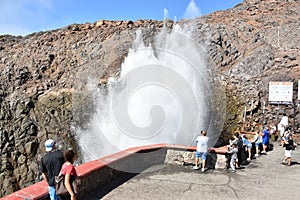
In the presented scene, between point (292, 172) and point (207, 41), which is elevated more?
point (207, 41)

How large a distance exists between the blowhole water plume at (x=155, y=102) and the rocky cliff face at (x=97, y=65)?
1.23m

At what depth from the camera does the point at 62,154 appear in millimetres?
4164

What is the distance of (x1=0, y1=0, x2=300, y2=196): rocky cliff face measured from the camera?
17172 millimetres

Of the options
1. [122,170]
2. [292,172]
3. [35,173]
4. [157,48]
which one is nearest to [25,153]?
[35,173]

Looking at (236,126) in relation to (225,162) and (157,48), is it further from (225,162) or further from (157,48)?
(157,48)

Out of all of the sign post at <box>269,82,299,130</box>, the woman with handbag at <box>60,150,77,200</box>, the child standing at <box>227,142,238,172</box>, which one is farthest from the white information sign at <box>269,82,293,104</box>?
the woman with handbag at <box>60,150,77,200</box>

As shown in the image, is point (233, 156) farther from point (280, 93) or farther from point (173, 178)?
point (280, 93)

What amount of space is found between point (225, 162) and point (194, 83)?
11.3 meters

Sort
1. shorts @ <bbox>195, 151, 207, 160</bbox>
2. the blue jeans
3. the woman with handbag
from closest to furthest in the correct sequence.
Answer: the woman with handbag < the blue jeans < shorts @ <bbox>195, 151, 207, 160</bbox>

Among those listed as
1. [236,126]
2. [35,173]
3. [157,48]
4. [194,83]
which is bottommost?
[35,173]

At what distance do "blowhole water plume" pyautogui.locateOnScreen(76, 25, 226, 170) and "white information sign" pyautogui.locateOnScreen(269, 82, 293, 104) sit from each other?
320 cm

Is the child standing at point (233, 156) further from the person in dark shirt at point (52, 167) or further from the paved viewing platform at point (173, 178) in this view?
the person in dark shirt at point (52, 167)

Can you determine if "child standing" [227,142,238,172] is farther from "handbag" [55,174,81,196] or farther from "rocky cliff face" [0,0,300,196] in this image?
"rocky cliff face" [0,0,300,196]

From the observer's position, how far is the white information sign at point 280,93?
13.7 meters
